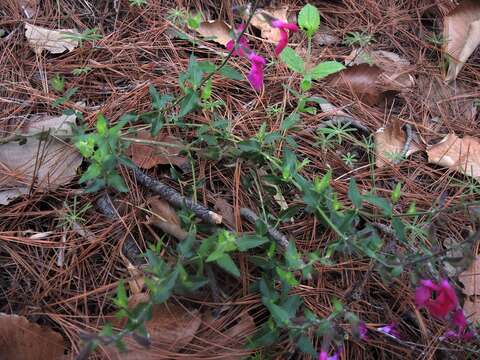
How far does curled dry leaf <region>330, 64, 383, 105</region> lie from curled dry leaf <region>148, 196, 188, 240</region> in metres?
0.96

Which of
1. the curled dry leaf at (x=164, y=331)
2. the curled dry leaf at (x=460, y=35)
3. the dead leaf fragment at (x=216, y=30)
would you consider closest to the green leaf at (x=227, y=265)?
the curled dry leaf at (x=164, y=331)

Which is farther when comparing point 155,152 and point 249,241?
point 155,152

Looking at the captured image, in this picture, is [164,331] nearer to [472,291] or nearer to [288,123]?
[288,123]

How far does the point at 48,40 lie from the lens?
2.21 meters

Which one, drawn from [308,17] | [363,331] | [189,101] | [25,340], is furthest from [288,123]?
[25,340]

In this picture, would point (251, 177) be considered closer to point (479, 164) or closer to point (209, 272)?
point (209, 272)

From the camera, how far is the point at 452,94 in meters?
2.35

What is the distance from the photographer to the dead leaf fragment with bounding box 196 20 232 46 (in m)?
2.27

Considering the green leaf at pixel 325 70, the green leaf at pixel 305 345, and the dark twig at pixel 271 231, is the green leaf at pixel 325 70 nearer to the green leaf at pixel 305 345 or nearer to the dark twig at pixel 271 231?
the dark twig at pixel 271 231

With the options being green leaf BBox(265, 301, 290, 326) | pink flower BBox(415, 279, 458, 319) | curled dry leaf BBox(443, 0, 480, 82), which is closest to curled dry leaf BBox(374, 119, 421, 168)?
curled dry leaf BBox(443, 0, 480, 82)

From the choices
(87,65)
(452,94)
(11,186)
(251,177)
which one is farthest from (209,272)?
(452,94)

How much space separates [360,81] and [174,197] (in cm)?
103

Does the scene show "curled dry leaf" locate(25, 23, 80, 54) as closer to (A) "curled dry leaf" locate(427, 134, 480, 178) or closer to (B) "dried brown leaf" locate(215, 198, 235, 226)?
(B) "dried brown leaf" locate(215, 198, 235, 226)

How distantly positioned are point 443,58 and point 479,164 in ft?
2.03
